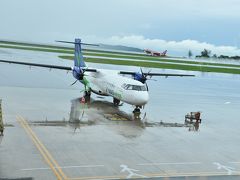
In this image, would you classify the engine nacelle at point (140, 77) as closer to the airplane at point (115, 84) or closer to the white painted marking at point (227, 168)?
the airplane at point (115, 84)

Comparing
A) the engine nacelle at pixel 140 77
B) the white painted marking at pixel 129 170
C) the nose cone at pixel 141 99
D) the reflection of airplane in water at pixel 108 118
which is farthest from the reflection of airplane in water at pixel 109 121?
the white painted marking at pixel 129 170

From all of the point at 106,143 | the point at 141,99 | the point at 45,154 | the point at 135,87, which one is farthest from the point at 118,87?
the point at 45,154

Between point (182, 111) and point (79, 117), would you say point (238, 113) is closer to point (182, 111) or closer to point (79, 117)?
point (182, 111)

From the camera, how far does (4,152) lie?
18.0 metres

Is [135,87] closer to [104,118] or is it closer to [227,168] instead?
[104,118]

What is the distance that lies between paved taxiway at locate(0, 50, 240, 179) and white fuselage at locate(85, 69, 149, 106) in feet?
4.13

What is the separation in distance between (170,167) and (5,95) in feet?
73.5

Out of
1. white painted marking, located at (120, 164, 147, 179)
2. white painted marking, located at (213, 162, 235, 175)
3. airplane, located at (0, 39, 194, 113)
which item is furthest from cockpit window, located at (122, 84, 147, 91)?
white painted marking, located at (120, 164, 147, 179)

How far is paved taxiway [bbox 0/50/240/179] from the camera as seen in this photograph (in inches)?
→ 656

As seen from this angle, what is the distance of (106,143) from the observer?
21219 millimetres

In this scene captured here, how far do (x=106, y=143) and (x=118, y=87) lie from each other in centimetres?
1213

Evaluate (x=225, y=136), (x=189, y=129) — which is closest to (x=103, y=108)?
(x=189, y=129)

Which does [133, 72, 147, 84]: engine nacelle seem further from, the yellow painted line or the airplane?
the yellow painted line

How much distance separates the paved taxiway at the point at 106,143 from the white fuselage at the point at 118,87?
126 centimetres
